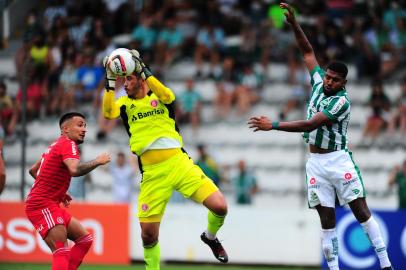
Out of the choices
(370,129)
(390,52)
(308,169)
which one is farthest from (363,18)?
(308,169)

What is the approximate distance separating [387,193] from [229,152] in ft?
11.2

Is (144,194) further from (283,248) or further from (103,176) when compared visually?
(103,176)

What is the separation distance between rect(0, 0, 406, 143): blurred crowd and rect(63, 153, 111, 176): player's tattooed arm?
8558 mm

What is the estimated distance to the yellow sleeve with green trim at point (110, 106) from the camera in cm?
1407

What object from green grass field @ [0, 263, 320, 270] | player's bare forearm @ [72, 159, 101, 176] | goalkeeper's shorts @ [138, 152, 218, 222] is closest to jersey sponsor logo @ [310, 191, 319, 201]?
goalkeeper's shorts @ [138, 152, 218, 222]

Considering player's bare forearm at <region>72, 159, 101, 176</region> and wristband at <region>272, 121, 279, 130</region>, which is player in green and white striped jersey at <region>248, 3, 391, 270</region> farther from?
player's bare forearm at <region>72, 159, 101, 176</region>

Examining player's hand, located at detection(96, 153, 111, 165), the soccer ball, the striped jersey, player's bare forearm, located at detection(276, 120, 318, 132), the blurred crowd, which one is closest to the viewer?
player's hand, located at detection(96, 153, 111, 165)

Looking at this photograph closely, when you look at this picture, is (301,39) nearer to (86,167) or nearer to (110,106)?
(110,106)

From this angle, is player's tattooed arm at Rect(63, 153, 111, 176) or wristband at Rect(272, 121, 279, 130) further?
wristband at Rect(272, 121, 279, 130)

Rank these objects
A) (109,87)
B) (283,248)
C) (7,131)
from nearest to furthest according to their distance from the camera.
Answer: (109,87) → (283,248) → (7,131)

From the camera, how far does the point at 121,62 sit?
13.7m

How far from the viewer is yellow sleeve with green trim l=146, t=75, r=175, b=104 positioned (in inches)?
548

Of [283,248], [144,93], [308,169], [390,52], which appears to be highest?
[390,52]

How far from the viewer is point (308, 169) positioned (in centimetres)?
1442
